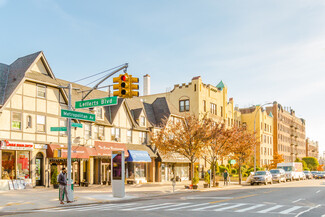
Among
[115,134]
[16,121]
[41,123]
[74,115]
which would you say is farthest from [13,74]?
[74,115]

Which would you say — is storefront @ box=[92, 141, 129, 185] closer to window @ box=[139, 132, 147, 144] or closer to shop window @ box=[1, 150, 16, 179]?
window @ box=[139, 132, 147, 144]

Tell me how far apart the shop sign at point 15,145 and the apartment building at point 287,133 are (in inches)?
2545

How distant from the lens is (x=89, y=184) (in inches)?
1398

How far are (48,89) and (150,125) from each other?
51.4 feet

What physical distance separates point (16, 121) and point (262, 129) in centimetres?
5924

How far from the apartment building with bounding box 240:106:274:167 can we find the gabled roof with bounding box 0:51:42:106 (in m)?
51.0

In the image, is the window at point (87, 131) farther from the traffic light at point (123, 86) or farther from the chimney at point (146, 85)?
the chimney at point (146, 85)

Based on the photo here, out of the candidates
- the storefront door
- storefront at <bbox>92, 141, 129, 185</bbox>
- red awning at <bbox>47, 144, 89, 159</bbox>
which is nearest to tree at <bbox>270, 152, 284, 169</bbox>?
storefront at <bbox>92, 141, 129, 185</bbox>

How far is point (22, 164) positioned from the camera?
29.4m

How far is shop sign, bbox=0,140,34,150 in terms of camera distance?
90.8 feet

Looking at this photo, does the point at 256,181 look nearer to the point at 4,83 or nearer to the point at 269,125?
the point at 4,83

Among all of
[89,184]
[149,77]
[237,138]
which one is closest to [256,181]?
[237,138]

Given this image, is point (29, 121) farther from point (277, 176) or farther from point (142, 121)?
point (277, 176)

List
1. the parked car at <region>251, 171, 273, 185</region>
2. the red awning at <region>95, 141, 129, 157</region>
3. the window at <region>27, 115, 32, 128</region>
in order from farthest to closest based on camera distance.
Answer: the parked car at <region>251, 171, 273, 185</region>
the red awning at <region>95, 141, 129, 157</region>
the window at <region>27, 115, 32, 128</region>
